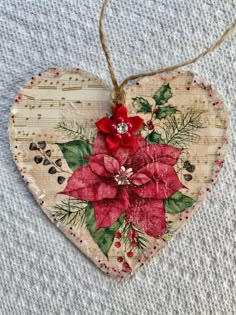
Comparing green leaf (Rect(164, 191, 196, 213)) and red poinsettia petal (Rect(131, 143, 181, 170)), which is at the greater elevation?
red poinsettia petal (Rect(131, 143, 181, 170))

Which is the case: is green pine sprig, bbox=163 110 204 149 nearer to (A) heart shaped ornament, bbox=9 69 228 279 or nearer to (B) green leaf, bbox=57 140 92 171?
(A) heart shaped ornament, bbox=9 69 228 279

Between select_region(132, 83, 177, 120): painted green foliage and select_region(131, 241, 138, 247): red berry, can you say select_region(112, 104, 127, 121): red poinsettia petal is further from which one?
select_region(131, 241, 138, 247): red berry

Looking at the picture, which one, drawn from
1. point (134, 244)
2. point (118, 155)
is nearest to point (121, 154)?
point (118, 155)

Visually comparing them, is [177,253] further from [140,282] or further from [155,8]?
[155,8]

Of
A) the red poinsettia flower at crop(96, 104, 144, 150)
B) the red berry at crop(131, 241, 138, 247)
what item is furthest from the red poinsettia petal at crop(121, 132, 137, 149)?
the red berry at crop(131, 241, 138, 247)

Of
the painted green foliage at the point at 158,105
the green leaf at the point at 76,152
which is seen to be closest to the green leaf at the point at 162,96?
the painted green foliage at the point at 158,105

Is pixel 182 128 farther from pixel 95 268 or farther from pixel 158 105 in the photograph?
pixel 95 268
